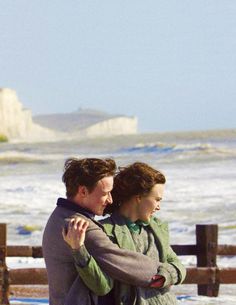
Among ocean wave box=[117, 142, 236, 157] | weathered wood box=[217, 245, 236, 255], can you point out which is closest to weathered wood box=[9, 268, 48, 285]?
weathered wood box=[217, 245, 236, 255]

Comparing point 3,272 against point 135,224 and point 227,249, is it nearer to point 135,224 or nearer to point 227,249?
point 227,249

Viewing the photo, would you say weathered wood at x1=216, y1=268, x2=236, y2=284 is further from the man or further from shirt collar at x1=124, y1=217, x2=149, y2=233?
the man

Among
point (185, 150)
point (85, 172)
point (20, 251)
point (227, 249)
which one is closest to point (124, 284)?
point (85, 172)

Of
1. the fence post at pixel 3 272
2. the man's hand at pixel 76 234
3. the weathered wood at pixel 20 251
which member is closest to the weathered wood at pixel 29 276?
the fence post at pixel 3 272

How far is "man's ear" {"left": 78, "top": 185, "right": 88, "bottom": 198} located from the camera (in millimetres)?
4395

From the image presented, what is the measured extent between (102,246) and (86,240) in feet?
0.22

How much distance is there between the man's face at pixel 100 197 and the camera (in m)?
4.41

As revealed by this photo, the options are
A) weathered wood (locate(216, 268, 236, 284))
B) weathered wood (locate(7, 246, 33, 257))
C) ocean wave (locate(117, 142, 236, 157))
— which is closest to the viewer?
weathered wood (locate(216, 268, 236, 284))

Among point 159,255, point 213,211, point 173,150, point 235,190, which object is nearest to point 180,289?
point 159,255

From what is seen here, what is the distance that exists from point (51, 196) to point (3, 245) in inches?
854

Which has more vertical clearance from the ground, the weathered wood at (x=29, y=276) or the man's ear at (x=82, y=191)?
the man's ear at (x=82, y=191)

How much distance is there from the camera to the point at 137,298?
4480 millimetres

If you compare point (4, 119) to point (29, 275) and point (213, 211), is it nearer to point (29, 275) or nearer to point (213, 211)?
point (213, 211)

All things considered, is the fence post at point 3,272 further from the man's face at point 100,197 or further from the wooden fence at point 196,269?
the man's face at point 100,197
